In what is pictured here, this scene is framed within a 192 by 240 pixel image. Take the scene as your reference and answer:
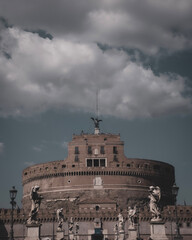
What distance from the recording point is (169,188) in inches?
3465

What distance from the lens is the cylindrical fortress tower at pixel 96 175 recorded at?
78.7 metres

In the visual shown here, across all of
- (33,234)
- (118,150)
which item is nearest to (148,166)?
(118,150)

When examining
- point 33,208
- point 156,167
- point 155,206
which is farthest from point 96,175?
point 33,208

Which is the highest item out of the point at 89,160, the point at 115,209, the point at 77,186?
the point at 89,160

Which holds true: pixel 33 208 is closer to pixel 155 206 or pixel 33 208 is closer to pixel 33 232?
pixel 33 232

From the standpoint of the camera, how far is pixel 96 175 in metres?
79.4

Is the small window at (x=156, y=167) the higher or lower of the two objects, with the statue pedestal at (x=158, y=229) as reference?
higher

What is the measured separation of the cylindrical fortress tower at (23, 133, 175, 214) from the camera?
258 feet

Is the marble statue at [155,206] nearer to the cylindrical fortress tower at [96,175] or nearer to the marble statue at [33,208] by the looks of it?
the marble statue at [33,208]

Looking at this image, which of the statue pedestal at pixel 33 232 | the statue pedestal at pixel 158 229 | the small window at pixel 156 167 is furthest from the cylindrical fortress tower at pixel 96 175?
the statue pedestal at pixel 33 232

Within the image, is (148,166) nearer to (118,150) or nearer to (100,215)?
(118,150)

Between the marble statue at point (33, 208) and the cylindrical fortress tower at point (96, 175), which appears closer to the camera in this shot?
the marble statue at point (33, 208)

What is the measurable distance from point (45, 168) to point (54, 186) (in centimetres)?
486

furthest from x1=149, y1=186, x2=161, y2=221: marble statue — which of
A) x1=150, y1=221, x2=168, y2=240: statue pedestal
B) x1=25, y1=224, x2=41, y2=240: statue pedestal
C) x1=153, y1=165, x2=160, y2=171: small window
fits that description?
x1=153, y1=165, x2=160, y2=171: small window
